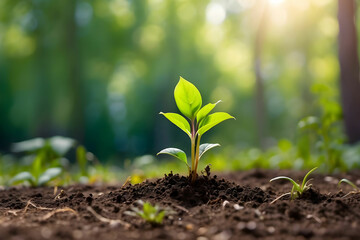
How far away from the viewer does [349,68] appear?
19.8 ft

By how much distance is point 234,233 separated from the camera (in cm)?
158

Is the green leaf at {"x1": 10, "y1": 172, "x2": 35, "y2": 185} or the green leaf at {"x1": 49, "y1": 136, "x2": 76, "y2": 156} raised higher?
the green leaf at {"x1": 49, "y1": 136, "x2": 76, "y2": 156}

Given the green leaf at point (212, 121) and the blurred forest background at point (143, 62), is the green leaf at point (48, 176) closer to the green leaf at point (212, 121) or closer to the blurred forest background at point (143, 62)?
the green leaf at point (212, 121)

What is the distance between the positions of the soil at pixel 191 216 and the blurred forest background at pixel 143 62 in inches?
377

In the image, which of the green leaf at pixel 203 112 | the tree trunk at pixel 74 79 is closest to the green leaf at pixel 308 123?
the green leaf at pixel 203 112

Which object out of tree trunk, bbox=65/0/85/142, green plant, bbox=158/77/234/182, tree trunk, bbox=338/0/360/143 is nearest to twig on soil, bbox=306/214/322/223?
green plant, bbox=158/77/234/182

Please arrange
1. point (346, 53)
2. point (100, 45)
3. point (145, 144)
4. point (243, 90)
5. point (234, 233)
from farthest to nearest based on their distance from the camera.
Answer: point (243, 90), point (145, 144), point (100, 45), point (346, 53), point (234, 233)

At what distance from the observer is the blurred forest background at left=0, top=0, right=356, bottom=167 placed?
14898mm

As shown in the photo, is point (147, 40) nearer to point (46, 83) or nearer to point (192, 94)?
point (46, 83)

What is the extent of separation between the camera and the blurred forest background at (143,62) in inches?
587

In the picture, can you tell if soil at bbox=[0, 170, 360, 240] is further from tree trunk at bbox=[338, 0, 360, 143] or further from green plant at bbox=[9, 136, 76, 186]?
tree trunk at bbox=[338, 0, 360, 143]

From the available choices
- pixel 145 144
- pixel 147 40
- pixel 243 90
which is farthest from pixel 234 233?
pixel 243 90

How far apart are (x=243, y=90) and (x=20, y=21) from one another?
52.6 ft

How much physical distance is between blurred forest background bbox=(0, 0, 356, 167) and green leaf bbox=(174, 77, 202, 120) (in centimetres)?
960
